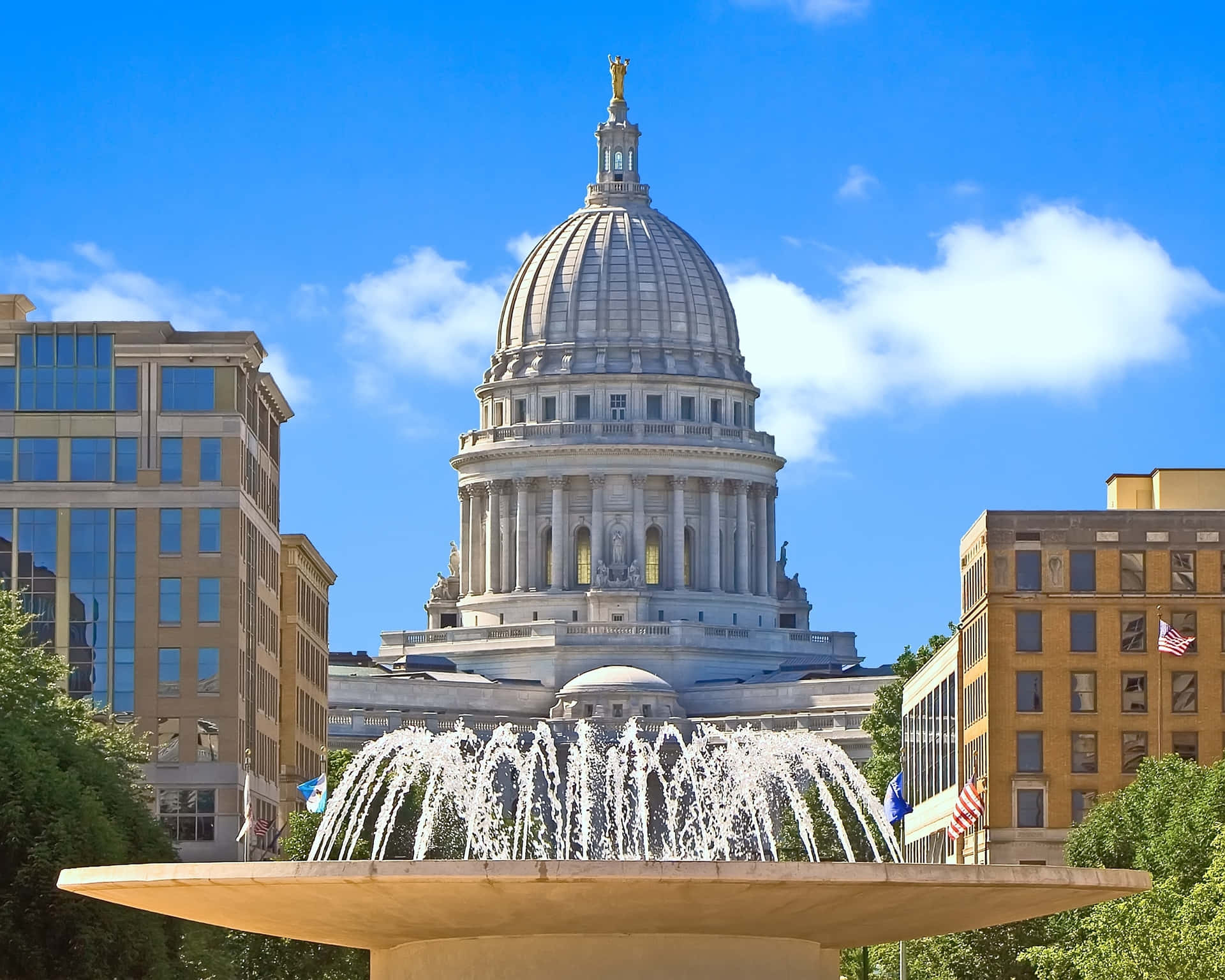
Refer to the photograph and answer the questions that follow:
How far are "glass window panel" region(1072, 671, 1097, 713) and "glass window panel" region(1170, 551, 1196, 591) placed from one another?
4.32 metres

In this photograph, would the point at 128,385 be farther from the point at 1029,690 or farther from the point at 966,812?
the point at 966,812

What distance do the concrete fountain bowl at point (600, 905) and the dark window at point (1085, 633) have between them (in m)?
66.8

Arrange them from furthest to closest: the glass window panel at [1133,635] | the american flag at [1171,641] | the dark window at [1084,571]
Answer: the dark window at [1084,571]
the glass window panel at [1133,635]
the american flag at [1171,641]

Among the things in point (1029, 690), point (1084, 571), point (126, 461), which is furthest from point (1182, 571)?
point (126, 461)

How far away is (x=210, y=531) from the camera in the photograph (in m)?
116

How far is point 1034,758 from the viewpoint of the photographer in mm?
114500

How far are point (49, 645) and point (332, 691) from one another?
82584mm

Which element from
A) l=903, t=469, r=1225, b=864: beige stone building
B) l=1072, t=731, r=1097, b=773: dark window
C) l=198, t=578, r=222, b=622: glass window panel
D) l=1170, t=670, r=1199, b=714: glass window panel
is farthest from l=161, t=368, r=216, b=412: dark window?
l=1170, t=670, r=1199, b=714: glass window panel

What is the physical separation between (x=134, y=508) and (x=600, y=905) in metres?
75.4

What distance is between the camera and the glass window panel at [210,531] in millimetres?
116062

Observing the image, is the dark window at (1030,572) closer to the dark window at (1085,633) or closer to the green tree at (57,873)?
the dark window at (1085,633)

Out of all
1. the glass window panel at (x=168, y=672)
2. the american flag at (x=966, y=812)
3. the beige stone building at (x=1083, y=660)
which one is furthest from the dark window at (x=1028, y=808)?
the glass window panel at (x=168, y=672)

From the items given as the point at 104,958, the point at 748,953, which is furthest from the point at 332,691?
the point at 748,953

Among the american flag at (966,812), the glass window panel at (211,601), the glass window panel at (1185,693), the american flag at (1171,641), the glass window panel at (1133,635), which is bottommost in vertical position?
the american flag at (966,812)
